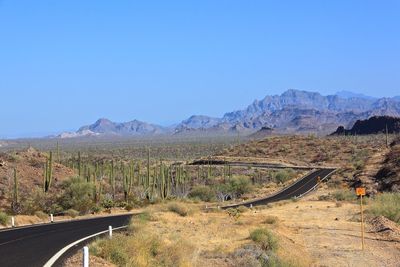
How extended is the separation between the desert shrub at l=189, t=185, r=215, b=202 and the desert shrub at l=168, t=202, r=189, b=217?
999 inches

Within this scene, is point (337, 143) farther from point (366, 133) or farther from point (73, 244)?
point (73, 244)

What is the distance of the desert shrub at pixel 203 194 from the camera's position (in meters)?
59.4

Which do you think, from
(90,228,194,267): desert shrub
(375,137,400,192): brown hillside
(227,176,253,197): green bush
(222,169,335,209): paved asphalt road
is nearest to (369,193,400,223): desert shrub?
(375,137,400,192): brown hillside

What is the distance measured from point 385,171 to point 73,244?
49.1 m

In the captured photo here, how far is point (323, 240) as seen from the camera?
2655 centimetres

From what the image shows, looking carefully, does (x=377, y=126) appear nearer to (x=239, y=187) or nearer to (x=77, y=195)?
(x=239, y=187)

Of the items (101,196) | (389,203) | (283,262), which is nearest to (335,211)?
(389,203)

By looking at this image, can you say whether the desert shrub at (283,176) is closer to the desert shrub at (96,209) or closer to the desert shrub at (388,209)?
the desert shrub at (388,209)

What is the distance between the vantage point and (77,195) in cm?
4397

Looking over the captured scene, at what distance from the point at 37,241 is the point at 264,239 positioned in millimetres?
8086

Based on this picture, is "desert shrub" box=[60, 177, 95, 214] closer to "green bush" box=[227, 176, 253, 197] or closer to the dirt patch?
the dirt patch

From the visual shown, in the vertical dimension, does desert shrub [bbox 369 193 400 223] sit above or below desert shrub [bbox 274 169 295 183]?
above

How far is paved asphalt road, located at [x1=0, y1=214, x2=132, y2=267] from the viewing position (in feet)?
50.1

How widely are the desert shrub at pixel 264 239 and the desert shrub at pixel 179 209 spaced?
948 cm
